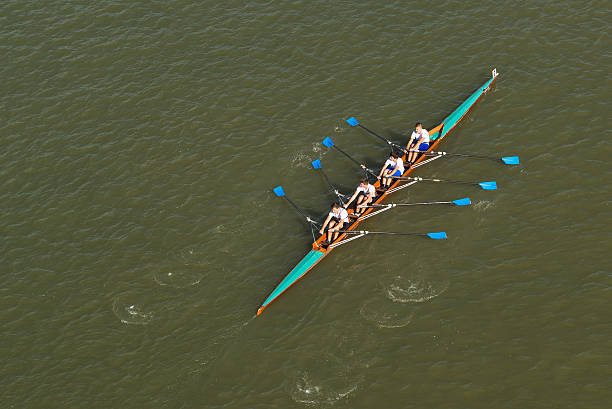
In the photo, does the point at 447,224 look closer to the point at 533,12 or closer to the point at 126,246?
the point at 126,246

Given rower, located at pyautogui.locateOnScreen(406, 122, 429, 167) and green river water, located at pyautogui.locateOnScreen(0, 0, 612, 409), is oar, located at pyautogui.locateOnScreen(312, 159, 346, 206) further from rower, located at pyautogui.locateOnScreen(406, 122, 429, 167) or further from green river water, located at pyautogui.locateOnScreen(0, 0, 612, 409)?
rower, located at pyautogui.locateOnScreen(406, 122, 429, 167)

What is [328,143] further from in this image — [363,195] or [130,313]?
[130,313]

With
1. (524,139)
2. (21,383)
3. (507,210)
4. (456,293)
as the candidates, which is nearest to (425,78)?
(524,139)

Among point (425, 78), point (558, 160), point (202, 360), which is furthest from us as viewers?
point (425, 78)

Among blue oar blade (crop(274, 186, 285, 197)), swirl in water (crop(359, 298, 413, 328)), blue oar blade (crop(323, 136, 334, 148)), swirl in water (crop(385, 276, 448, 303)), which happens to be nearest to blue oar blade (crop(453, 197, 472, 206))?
swirl in water (crop(385, 276, 448, 303))

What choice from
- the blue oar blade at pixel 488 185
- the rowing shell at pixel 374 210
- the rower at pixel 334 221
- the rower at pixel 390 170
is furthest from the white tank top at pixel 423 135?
the rower at pixel 334 221

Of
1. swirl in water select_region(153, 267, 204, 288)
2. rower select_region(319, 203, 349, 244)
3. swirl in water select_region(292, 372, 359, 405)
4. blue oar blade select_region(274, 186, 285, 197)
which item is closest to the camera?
swirl in water select_region(292, 372, 359, 405)

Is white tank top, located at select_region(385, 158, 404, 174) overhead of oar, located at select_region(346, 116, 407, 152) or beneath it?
beneath
